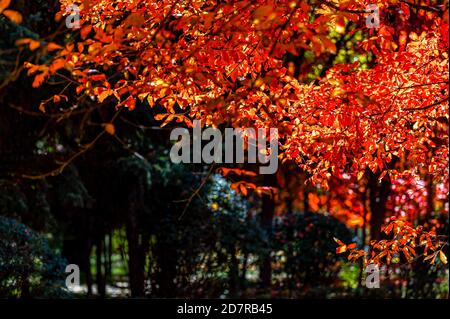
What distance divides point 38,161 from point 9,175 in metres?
0.41

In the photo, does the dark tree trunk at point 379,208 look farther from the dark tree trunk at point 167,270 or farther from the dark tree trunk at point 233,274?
the dark tree trunk at point 167,270

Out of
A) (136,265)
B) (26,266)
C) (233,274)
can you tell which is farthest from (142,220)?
(26,266)

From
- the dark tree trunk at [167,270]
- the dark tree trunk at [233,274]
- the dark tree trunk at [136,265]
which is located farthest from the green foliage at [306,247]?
the dark tree trunk at [136,265]

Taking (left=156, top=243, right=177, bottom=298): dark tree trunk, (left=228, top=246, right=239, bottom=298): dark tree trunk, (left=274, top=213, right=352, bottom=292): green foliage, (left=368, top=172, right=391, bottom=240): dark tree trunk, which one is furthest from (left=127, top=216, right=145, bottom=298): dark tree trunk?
(left=368, top=172, right=391, bottom=240): dark tree trunk

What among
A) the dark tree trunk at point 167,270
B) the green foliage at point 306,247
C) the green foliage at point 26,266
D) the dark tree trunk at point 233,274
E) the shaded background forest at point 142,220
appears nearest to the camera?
the green foliage at point 26,266

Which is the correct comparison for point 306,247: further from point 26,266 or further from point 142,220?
point 26,266

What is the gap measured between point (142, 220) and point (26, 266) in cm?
263

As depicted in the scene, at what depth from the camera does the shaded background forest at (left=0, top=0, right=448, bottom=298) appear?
8.68 meters

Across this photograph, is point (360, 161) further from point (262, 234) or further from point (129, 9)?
point (262, 234)

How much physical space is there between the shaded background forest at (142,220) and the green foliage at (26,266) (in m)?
0.01

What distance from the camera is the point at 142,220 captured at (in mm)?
10648

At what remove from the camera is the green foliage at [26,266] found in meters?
8.09
